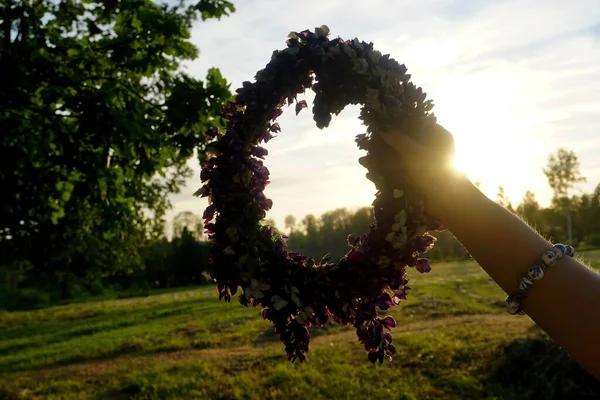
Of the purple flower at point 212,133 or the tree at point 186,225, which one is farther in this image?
the tree at point 186,225

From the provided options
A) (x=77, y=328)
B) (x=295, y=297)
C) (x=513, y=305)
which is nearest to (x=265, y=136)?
(x=295, y=297)

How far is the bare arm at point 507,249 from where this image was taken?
73.2 inches

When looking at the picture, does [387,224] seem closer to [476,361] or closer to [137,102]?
[137,102]

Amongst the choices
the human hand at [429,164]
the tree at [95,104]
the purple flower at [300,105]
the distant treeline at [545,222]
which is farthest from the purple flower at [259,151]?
the distant treeline at [545,222]

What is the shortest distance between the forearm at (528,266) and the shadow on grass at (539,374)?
28.9 feet

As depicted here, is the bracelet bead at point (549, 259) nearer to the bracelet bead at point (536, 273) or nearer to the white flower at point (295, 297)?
the bracelet bead at point (536, 273)

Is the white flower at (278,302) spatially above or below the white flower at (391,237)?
below

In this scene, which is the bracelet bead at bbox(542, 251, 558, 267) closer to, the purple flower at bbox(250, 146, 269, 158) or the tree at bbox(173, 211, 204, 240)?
the purple flower at bbox(250, 146, 269, 158)

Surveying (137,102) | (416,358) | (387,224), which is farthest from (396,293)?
(416,358)

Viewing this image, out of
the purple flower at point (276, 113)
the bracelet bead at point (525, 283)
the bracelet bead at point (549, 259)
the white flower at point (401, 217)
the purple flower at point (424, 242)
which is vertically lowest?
the bracelet bead at point (525, 283)

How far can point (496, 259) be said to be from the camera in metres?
2.08

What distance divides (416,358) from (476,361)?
146 cm

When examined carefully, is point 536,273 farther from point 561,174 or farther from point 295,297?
point 561,174

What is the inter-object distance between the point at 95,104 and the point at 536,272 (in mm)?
7989
